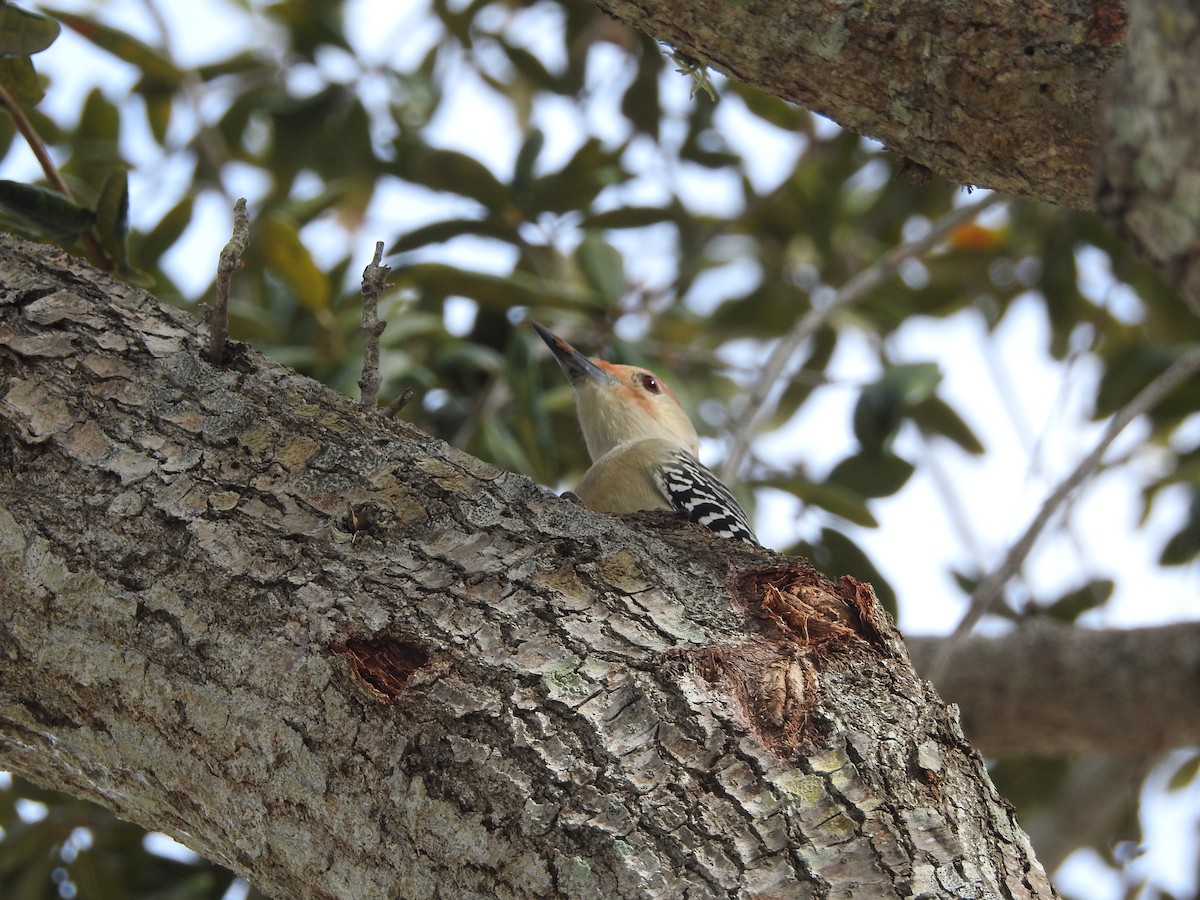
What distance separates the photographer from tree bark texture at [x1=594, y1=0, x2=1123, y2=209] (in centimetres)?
216

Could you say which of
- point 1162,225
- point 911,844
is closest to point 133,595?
point 911,844

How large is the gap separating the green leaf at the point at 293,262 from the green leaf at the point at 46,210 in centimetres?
113

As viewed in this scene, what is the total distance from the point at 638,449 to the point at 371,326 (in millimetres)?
2246

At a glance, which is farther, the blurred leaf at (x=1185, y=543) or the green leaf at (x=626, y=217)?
the blurred leaf at (x=1185, y=543)

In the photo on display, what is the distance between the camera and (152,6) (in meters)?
5.75

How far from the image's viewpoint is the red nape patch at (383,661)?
1.97m

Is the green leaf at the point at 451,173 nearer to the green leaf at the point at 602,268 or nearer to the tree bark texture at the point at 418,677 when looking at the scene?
the green leaf at the point at 602,268

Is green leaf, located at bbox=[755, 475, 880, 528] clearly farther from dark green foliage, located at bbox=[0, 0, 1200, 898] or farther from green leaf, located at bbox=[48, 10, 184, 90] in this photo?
green leaf, located at bbox=[48, 10, 184, 90]

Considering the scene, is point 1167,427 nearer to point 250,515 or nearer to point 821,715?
point 821,715

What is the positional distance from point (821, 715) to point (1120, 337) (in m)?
5.66

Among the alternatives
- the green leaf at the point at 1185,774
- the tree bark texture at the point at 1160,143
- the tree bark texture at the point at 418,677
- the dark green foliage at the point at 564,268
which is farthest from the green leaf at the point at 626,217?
the green leaf at the point at 1185,774

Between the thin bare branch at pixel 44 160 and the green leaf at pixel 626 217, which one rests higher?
the green leaf at pixel 626 217

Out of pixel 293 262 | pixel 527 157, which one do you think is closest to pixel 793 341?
pixel 527 157

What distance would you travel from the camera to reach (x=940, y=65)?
7.27 ft
